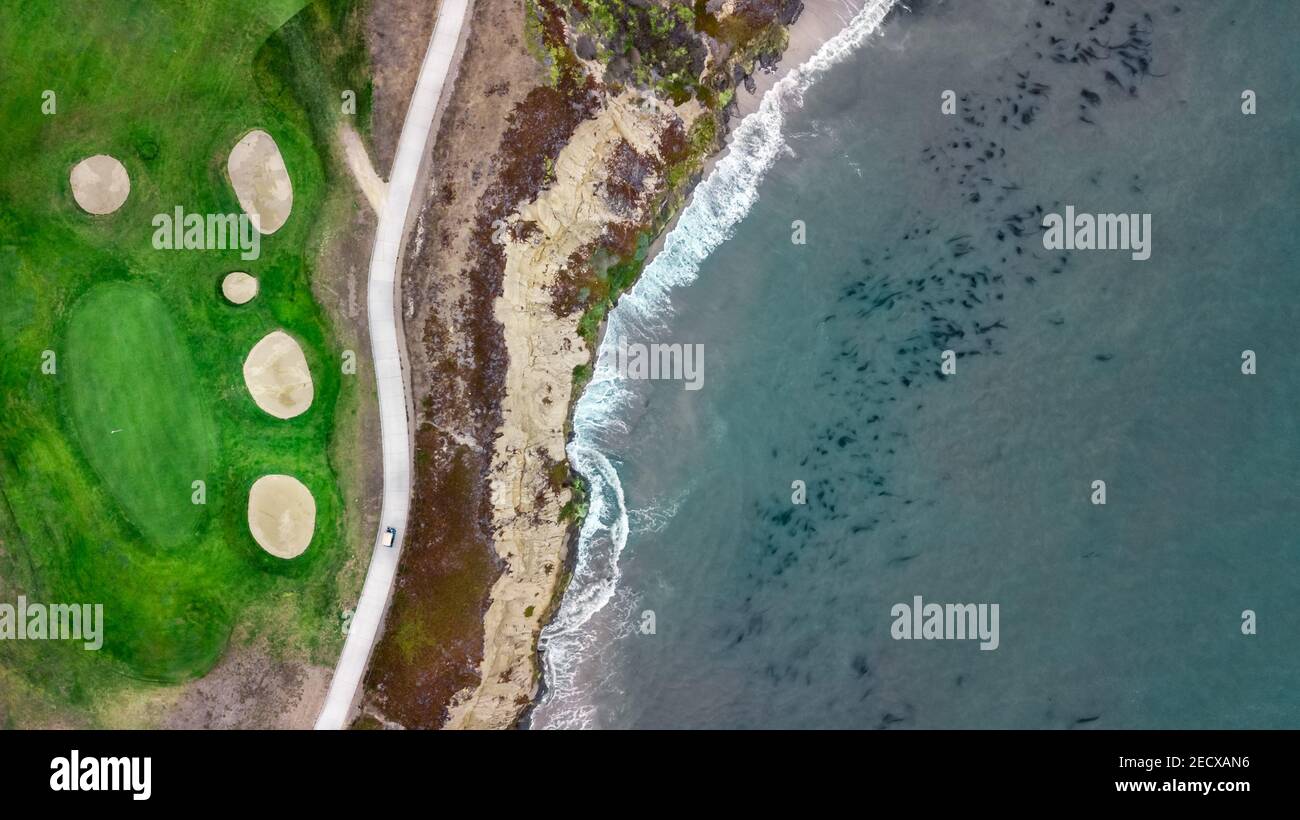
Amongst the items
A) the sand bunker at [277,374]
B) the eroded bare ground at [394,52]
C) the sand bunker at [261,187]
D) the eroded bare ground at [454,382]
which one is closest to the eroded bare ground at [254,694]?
the eroded bare ground at [454,382]

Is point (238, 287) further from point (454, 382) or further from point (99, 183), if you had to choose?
point (454, 382)

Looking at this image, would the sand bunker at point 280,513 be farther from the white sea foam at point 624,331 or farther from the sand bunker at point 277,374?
the white sea foam at point 624,331

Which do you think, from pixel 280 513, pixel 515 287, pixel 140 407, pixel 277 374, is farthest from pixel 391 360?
pixel 140 407

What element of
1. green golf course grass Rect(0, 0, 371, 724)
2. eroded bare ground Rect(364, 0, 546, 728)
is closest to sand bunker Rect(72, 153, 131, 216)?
green golf course grass Rect(0, 0, 371, 724)

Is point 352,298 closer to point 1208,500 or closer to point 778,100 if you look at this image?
point 778,100

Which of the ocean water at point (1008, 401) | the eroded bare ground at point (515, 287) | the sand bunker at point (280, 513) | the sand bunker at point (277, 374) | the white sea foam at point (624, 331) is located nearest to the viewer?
the sand bunker at point (277, 374)
